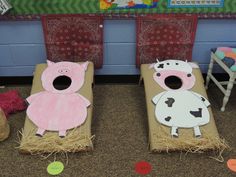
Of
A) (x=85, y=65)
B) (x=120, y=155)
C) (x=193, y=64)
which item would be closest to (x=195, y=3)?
(x=193, y=64)

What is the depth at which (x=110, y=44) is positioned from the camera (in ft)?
6.56

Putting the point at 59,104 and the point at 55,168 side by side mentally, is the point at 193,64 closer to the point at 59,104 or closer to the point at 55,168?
the point at 59,104

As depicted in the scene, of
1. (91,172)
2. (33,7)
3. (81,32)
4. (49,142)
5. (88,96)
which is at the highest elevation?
(33,7)

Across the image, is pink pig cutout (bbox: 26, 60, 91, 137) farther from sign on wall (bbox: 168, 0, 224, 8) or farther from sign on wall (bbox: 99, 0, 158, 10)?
sign on wall (bbox: 168, 0, 224, 8)

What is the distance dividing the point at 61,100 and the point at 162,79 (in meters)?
0.67

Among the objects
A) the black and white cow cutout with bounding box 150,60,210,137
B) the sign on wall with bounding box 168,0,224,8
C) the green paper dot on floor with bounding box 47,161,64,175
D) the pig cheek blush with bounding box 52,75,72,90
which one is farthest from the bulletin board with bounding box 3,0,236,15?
the green paper dot on floor with bounding box 47,161,64,175

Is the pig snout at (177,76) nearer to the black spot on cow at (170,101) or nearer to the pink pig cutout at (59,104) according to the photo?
the black spot on cow at (170,101)

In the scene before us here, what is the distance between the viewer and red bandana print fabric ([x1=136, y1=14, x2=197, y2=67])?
1.88m

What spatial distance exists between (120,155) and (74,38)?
33.8 inches

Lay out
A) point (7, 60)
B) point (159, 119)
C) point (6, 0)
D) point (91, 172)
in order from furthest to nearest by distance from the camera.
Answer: point (7, 60)
point (6, 0)
point (159, 119)
point (91, 172)

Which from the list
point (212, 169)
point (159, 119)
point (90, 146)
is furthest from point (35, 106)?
point (212, 169)

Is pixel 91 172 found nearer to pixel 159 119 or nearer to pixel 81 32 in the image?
pixel 159 119

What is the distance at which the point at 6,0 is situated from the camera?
177 centimetres

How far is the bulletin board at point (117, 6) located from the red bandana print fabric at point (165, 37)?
5 cm
